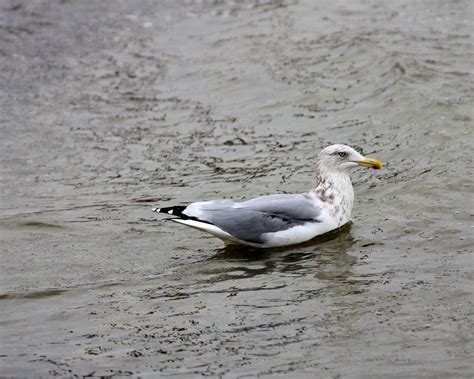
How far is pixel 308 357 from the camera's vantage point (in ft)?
21.1

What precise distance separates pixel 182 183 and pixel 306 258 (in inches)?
98.9

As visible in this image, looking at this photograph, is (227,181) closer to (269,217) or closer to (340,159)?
(340,159)

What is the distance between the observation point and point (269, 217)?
8727mm

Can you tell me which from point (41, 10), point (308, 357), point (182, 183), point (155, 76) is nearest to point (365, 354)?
point (308, 357)

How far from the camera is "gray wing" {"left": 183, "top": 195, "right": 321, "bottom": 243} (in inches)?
340

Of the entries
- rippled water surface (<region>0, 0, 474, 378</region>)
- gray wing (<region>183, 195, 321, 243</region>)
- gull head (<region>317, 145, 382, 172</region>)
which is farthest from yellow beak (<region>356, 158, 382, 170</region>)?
gray wing (<region>183, 195, 321, 243</region>)

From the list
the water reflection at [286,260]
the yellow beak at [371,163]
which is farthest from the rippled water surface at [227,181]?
the yellow beak at [371,163]

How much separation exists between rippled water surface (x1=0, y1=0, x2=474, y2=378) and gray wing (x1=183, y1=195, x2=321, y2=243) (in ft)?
0.82

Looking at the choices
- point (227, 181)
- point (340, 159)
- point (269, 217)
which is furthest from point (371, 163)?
point (227, 181)

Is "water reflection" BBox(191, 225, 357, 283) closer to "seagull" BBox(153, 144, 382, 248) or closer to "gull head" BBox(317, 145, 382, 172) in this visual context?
"seagull" BBox(153, 144, 382, 248)

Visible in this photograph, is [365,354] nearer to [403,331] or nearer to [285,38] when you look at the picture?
[403,331]

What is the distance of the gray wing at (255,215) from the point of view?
865 cm

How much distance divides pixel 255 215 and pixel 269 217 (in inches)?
4.7

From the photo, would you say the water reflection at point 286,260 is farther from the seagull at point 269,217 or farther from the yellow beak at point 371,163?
the yellow beak at point 371,163
